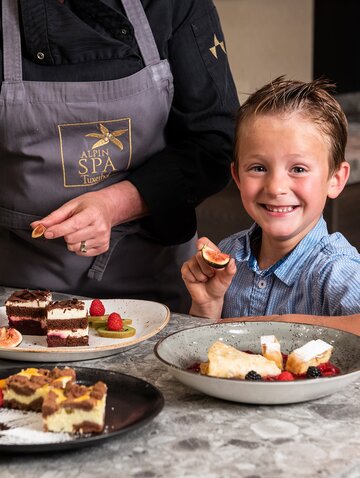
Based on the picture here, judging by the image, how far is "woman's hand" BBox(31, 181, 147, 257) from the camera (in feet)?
6.51

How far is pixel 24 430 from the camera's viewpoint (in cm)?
136

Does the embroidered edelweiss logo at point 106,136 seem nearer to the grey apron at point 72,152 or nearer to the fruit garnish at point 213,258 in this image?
the grey apron at point 72,152

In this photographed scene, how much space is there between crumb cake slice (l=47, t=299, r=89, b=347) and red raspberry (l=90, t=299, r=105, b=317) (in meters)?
0.11

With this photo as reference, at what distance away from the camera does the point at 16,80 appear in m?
2.14

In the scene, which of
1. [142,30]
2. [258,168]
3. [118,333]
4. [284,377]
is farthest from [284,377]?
[142,30]

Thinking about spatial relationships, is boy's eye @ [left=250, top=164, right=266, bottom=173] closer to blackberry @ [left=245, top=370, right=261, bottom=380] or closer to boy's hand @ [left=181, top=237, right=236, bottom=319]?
boy's hand @ [left=181, top=237, right=236, bottom=319]

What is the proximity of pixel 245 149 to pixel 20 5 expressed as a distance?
0.62m

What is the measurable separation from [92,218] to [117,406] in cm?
68

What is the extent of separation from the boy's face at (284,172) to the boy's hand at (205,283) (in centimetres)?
14

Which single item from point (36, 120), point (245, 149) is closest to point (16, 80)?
point (36, 120)

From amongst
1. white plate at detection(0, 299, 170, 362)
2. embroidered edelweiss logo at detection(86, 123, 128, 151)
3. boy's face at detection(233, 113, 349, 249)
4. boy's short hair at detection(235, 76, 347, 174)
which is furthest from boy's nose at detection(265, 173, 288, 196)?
embroidered edelweiss logo at detection(86, 123, 128, 151)

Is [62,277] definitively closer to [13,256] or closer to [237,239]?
[13,256]

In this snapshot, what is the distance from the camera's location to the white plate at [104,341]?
5.51 feet

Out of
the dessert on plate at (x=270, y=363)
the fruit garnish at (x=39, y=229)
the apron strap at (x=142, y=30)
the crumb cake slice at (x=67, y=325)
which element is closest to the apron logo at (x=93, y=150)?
the apron strap at (x=142, y=30)
